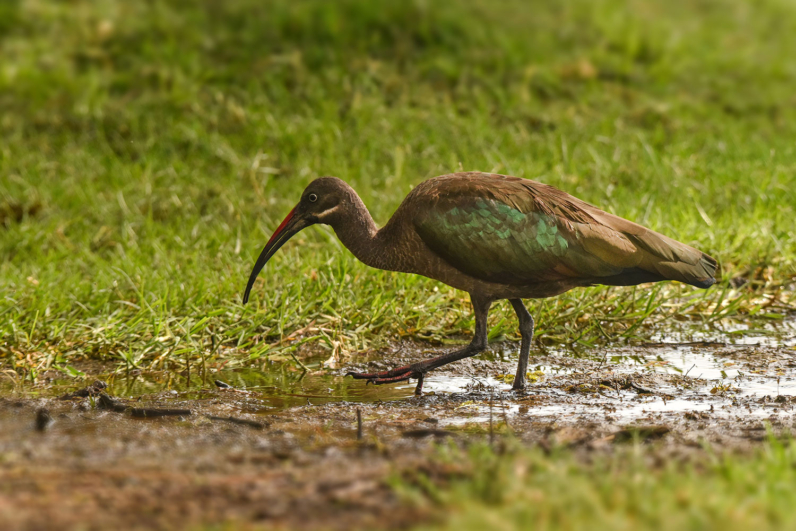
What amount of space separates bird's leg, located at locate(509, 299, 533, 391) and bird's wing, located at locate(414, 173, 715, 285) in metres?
0.33

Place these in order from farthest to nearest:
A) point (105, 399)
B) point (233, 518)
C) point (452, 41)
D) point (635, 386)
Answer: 1. point (452, 41)
2. point (635, 386)
3. point (105, 399)
4. point (233, 518)

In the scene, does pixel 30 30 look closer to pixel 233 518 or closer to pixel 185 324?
pixel 185 324

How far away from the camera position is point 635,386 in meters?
4.77

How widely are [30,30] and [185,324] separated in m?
9.56

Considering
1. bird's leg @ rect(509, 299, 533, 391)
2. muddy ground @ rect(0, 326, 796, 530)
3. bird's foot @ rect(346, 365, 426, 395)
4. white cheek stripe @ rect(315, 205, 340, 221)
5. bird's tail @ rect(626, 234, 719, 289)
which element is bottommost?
muddy ground @ rect(0, 326, 796, 530)

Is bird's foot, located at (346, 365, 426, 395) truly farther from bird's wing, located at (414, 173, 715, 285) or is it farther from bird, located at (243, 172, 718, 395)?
bird's wing, located at (414, 173, 715, 285)

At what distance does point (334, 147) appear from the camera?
32.3ft

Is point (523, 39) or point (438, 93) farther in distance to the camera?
point (523, 39)

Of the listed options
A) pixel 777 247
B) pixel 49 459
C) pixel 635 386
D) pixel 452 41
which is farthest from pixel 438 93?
pixel 49 459

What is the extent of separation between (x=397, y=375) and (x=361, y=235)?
79 centimetres

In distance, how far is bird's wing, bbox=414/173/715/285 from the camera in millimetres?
4758

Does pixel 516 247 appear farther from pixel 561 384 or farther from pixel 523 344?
pixel 561 384

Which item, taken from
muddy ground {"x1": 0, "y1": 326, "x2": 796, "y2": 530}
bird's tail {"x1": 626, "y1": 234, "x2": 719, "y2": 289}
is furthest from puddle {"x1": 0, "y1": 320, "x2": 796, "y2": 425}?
bird's tail {"x1": 626, "y1": 234, "x2": 719, "y2": 289}

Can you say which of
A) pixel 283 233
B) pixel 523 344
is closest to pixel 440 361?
pixel 523 344
